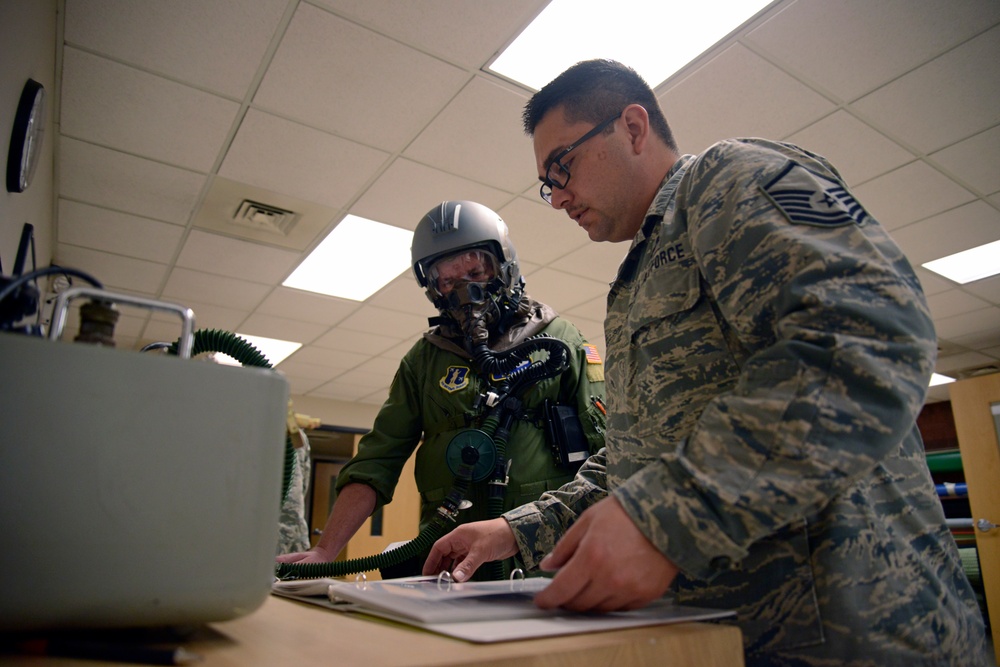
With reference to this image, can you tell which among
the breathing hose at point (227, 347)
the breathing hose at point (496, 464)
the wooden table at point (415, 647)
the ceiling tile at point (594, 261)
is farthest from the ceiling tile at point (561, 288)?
the wooden table at point (415, 647)

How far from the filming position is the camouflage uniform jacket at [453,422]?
5.10 ft

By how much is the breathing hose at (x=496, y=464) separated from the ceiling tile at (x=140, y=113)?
198 centimetres

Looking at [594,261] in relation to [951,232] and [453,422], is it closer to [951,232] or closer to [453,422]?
[951,232]

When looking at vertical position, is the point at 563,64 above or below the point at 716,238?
above

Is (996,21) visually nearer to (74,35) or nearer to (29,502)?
(29,502)

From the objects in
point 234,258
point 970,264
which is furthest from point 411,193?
point 970,264

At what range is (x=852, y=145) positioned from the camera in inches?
120

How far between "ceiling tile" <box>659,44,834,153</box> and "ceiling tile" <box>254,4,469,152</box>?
1.00 meters

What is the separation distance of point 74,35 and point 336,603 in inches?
103

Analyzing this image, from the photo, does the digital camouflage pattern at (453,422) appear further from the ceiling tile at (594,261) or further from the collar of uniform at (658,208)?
the ceiling tile at (594,261)

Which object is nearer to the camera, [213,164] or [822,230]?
[822,230]

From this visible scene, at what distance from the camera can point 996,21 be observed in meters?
2.35

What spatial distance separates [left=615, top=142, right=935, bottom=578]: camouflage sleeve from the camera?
0.56 meters

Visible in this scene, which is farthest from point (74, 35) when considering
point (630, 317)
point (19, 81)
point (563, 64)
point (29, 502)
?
point (29, 502)
